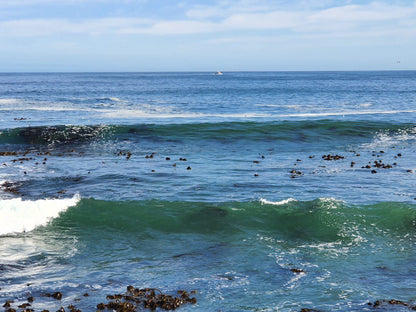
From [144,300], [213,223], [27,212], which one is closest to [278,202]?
[213,223]

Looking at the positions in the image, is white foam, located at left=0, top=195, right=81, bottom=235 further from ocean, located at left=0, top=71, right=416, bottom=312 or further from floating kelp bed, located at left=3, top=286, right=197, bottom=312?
floating kelp bed, located at left=3, top=286, right=197, bottom=312

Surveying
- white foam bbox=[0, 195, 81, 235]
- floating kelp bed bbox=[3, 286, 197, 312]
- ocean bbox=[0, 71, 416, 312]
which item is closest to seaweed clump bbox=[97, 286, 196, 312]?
floating kelp bed bbox=[3, 286, 197, 312]

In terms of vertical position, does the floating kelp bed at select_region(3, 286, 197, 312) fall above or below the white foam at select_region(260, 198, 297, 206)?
below

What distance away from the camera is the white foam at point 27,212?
18.4 metres

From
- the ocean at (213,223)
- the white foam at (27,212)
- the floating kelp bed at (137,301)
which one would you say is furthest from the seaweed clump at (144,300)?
the white foam at (27,212)

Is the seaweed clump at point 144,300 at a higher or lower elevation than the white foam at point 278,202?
lower

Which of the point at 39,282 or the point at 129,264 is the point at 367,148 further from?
the point at 39,282

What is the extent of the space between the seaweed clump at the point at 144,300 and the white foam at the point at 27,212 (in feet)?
26.0

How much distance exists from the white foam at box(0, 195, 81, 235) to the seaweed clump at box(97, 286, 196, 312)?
7938 millimetres

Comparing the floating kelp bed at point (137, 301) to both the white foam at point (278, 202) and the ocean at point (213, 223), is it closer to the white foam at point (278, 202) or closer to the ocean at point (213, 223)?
the ocean at point (213, 223)

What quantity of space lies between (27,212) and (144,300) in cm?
988

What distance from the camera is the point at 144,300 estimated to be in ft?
38.9

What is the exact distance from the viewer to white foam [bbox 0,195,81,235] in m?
18.4

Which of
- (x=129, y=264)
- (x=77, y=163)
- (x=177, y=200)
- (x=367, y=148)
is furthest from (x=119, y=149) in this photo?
(x=129, y=264)
